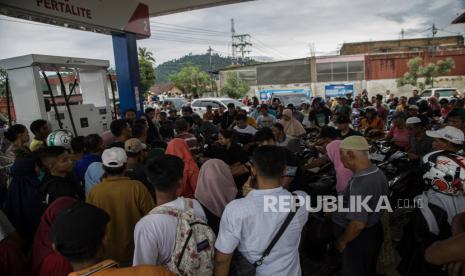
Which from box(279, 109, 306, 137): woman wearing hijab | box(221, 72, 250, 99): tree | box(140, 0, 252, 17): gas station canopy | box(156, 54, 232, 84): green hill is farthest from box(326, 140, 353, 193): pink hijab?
box(156, 54, 232, 84): green hill

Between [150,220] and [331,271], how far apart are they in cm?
244

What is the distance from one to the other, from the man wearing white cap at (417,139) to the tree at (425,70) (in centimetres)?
2732

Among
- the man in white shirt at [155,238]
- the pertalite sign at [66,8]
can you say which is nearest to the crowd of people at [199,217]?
the man in white shirt at [155,238]

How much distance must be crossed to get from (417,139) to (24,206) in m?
5.07

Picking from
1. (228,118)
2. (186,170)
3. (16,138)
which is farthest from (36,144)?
(228,118)

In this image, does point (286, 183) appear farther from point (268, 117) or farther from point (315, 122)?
point (315, 122)

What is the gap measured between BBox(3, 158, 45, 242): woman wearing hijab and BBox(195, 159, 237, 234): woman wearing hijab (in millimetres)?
1406

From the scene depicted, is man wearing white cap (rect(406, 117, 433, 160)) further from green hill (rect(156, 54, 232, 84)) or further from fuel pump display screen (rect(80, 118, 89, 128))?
green hill (rect(156, 54, 232, 84))

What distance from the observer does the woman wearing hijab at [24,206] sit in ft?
8.36

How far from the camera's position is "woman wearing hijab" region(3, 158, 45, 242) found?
2.55m

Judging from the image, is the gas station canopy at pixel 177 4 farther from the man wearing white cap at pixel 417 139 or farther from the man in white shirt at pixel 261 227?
the man in white shirt at pixel 261 227

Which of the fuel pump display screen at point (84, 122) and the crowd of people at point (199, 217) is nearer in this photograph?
the crowd of people at point (199, 217)

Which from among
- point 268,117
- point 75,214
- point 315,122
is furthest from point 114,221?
point 315,122

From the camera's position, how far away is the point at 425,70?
2720cm
